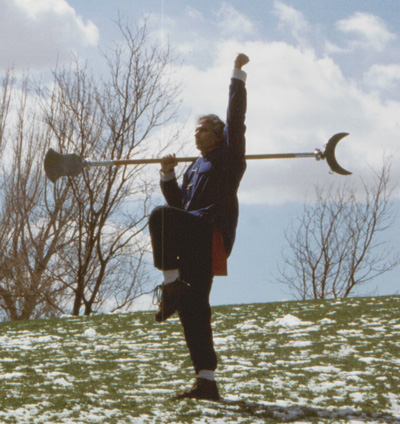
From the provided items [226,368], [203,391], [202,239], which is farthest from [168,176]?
[226,368]

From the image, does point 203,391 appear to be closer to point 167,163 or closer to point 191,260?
point 191,260

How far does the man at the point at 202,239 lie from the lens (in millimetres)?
3385

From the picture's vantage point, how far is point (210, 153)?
11.7ft

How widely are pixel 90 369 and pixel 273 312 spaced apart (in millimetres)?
3588

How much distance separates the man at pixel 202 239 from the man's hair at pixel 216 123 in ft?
0.29

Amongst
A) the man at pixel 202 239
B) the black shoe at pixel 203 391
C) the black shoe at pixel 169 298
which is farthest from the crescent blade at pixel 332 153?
the black shoe at pixel 203 391

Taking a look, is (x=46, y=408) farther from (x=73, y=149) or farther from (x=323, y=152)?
(x=73, y=149)

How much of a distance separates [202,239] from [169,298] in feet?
1.21

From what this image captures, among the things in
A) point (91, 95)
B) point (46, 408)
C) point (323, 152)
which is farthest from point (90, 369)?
point (91, 95)

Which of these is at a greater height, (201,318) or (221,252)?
(221,252)

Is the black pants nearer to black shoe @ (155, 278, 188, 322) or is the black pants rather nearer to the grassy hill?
A: black shoe @ (155, 278, 188, 322)

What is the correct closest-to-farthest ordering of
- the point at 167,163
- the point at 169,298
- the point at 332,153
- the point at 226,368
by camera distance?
the point at 169,298
the point at 167,163
the point at 332,153
the point at 226,368

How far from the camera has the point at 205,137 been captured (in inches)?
141

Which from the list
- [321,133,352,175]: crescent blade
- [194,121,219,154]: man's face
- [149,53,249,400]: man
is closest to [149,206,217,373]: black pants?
[149,53,249,400]: man
